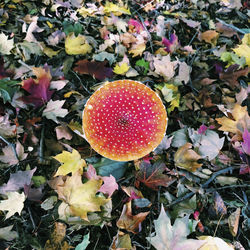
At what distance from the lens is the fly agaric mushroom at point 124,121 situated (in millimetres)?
1096

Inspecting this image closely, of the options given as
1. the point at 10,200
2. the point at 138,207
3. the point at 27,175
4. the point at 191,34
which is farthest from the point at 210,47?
the point at 10,200

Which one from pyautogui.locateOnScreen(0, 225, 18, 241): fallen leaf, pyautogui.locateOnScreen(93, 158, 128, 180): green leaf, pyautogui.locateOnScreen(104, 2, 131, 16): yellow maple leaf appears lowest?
pyautogui.locateOnScreen(0, 225, 18, 241): fallen leaf

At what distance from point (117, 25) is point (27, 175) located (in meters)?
1.22

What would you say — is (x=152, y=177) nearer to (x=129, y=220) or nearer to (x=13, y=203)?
(x=129, y=220)

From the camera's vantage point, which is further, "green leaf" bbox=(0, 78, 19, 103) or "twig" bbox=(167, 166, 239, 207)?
"green leaf" bbox=(0, 78, 19, 103)

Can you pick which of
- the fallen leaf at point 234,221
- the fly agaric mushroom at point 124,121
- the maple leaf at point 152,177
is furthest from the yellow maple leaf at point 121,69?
the fallen leaf at point 234,221

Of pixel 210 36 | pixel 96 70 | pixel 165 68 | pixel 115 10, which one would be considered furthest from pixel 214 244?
pixel 115 10

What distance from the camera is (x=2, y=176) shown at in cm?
116

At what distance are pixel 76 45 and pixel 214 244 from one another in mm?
1351

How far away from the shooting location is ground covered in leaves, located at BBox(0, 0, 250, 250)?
3.50 feet

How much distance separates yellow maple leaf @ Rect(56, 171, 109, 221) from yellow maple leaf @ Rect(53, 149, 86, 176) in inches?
2.5

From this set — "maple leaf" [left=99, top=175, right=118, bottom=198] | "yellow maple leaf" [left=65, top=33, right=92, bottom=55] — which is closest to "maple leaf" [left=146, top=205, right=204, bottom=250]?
"maple leaf" [left=99, top=175, right=118, bottom=198]

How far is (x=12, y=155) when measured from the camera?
3.91ft

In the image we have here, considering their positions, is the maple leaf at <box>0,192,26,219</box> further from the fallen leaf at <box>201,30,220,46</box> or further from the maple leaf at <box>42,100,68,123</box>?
the fallen leaf at <box>201,30,220,46</box>
